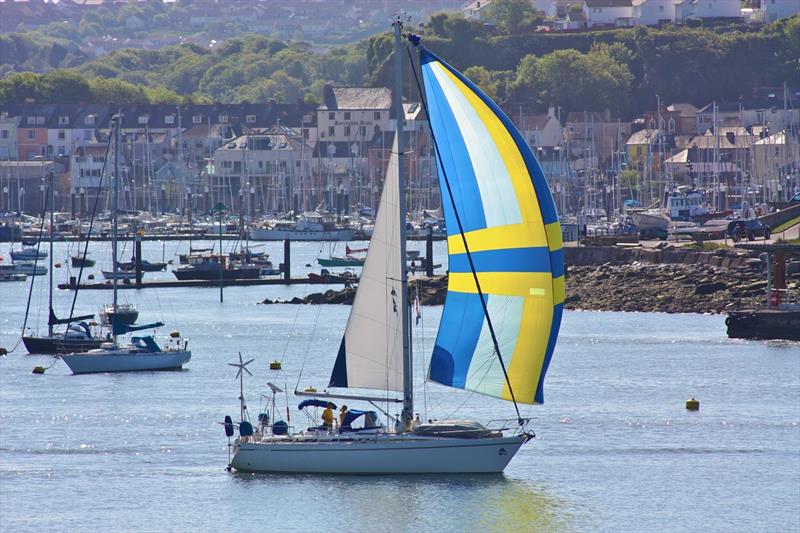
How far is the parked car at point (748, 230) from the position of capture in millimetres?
82812

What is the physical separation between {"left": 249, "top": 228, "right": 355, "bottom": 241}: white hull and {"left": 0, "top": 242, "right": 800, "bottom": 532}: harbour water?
70611mm

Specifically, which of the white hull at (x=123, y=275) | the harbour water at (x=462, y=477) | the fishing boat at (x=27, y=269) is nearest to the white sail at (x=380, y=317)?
the harbour water at (x=462, y=477)

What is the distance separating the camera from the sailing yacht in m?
36.0

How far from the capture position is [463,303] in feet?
120

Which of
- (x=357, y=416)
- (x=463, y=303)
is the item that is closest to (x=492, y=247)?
(x=463, y=303)

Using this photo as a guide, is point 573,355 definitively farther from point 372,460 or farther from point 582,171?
point 582,171

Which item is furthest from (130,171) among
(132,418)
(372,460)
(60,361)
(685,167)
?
(372,460)

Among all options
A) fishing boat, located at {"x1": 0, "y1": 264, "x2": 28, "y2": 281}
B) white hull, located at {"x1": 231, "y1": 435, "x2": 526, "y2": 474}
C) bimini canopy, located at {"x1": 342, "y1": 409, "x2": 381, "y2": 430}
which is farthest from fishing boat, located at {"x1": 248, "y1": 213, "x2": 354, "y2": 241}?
bimini canopy, located at {"x1": 342, "y1": 409, "x2": 381, "y2": 430}

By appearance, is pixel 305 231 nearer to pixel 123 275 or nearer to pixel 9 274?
pixel 9 274

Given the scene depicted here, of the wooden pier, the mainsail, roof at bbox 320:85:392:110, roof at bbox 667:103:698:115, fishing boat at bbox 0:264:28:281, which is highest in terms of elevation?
roof at bbox 320:85:392:110

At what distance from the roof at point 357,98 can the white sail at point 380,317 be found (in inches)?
5614

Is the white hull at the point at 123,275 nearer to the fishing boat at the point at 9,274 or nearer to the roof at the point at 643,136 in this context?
the fishing boat at the point at 9,274

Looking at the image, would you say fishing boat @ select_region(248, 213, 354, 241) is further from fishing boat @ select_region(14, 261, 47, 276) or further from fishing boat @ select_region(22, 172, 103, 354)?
fishing boat @ select_region(22, 172, 103, 354)

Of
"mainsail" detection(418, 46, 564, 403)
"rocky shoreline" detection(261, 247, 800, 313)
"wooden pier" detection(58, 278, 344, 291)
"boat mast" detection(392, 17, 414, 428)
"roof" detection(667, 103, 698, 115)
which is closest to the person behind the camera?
"boat mast" detection(392, 17, 414, 428)
